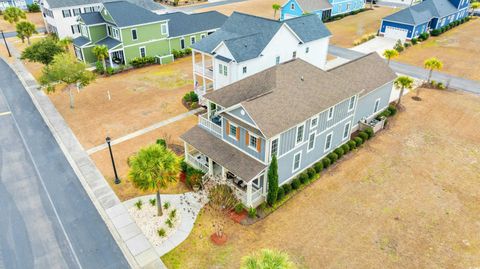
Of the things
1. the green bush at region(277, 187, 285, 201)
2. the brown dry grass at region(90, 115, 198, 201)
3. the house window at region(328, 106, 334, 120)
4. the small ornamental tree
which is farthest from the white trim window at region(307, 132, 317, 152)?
the brown dry grass at region(90, 115, 198, 201)

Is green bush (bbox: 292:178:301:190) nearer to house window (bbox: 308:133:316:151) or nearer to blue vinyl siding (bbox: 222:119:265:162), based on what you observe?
house window (bbox: 308:133:316:151)

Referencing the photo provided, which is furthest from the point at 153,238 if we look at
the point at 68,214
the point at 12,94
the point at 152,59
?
the point at 152,59

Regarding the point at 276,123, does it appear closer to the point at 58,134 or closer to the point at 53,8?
the point at 58,134

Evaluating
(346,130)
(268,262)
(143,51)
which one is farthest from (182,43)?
(268,262)

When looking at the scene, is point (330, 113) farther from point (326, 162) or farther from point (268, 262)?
point (268, 262)

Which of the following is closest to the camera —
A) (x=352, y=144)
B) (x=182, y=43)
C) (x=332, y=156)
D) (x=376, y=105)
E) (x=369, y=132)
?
(x=332, y=156)

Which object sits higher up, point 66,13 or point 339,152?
point 66,13
